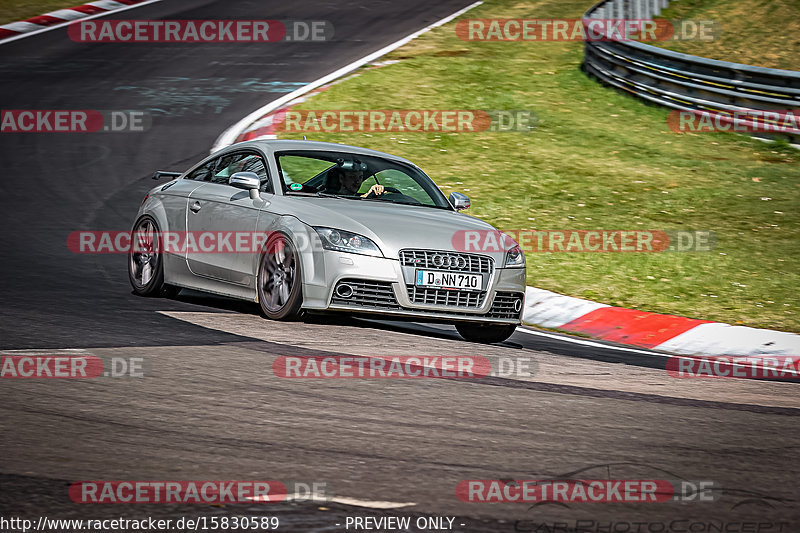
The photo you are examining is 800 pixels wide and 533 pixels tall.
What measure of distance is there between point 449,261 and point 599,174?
892cm

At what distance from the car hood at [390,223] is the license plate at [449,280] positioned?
0.68ft

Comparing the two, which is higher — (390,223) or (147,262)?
(390,223)

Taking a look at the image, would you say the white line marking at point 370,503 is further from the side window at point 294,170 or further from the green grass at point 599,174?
the green grass at point 599,174

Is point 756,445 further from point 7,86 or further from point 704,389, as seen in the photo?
point 7,86

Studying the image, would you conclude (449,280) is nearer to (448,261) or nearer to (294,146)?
(448,261)

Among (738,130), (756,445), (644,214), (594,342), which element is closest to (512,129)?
(738,130)

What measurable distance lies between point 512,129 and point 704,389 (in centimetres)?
1243

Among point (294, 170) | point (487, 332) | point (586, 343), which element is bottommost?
point (586, 343)

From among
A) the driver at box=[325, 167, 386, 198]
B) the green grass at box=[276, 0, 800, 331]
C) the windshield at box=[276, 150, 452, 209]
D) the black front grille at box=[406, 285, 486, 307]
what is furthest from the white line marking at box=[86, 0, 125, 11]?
the black front grille at box=[406, 285, 486, 307]

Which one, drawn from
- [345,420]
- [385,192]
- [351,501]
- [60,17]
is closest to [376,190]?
[385,192]

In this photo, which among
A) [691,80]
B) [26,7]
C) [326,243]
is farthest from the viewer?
[26,7]

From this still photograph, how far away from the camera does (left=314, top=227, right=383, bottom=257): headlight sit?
344 inches

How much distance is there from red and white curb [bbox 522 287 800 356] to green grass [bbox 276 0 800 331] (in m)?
0.43

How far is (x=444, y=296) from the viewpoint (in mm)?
8930
